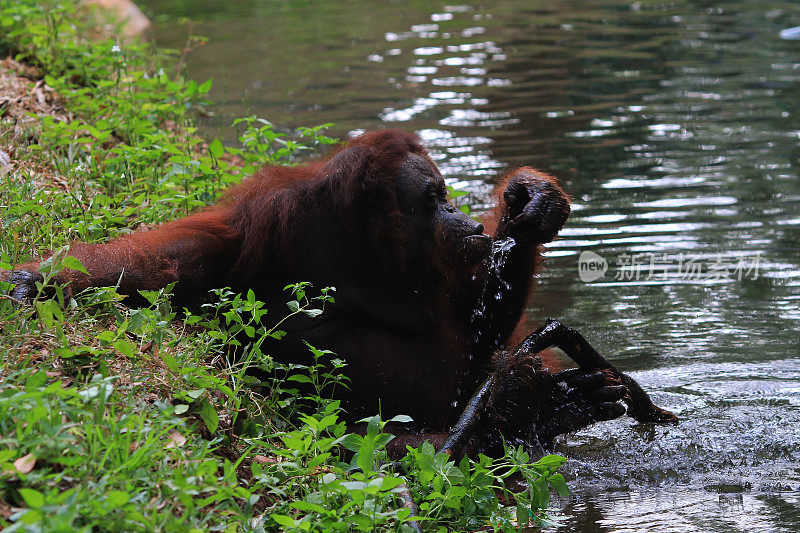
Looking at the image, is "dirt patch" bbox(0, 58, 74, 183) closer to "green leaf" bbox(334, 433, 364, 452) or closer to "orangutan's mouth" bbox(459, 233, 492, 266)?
"orangutan's mouth" bbox(459, 233, 492, 266)

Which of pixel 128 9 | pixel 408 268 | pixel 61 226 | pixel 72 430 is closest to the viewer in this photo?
pixel 72 430

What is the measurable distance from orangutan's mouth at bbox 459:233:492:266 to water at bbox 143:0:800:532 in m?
0.88

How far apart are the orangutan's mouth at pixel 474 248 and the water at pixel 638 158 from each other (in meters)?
0.88

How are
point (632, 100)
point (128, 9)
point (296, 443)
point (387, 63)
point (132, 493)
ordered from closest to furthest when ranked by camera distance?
point (132, 493)
point (296, 443)
point (632, 100)
point (387, 63)
point (128, 9)

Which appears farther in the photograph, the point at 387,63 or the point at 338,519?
the point at 387,63

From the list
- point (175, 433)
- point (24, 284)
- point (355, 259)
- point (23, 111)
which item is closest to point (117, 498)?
point (175, 433)

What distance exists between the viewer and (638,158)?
673 cm

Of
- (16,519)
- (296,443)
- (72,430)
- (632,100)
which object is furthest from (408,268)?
(632,100)

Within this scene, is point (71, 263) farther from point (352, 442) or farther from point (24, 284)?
point (352, 442)

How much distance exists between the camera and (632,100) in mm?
8258

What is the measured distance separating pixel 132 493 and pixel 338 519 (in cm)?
53

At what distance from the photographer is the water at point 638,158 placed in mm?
3365

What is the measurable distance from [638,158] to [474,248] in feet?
13.2

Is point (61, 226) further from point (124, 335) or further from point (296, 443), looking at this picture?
point (296, 443)
